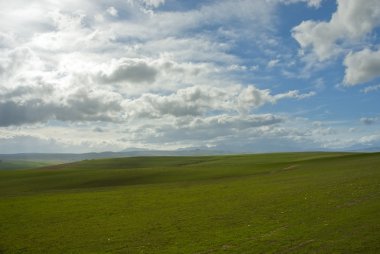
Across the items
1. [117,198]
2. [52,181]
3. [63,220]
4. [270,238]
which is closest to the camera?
[270,238]

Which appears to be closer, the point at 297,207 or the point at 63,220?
the point at 297,207

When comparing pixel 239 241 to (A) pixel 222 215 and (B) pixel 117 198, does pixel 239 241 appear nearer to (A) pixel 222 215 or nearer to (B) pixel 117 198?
(A) pixel 222 215

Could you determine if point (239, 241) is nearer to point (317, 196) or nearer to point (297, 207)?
point (297, 207)

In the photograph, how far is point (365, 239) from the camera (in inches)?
886

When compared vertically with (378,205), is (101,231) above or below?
below

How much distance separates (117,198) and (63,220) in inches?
660

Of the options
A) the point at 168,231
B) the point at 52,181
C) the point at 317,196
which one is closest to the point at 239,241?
the point at 168,231

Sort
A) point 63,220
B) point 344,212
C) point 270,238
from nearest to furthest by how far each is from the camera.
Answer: point 270,238 < point 344,212 < point 63,220

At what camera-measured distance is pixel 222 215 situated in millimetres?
36875

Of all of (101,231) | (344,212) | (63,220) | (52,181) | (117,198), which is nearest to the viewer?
(344,212)

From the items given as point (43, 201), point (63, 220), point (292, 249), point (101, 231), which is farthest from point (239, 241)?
point (43, 201)

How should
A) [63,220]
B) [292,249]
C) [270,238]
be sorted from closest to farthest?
[292,249]
[270,238]
[63,220]

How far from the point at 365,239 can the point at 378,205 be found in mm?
11507

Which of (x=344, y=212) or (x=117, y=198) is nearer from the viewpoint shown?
(x=344, y=212)
